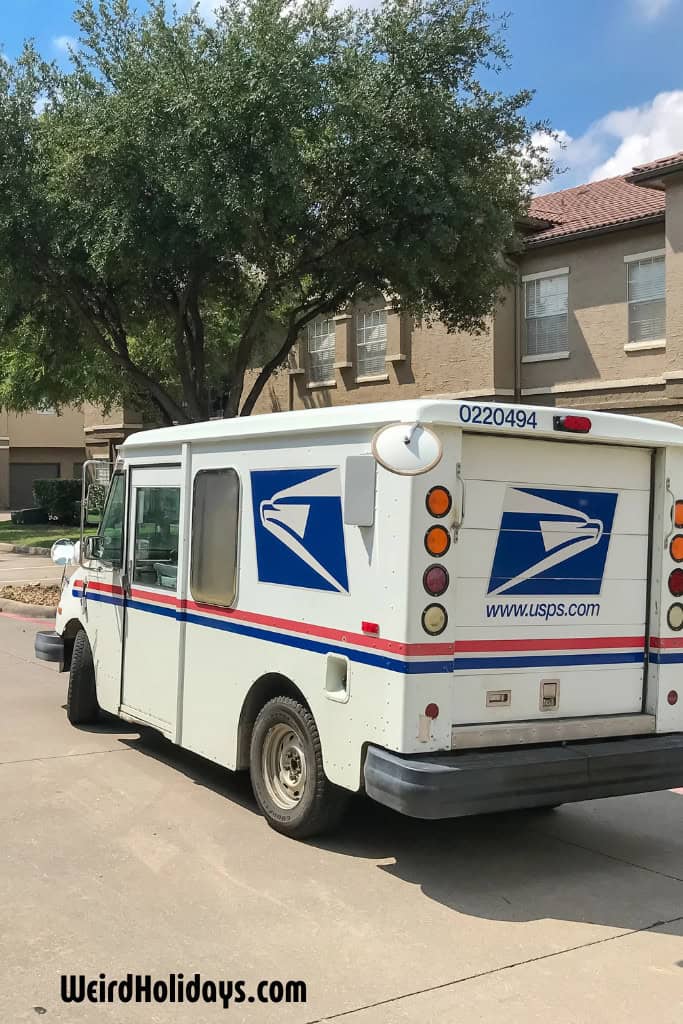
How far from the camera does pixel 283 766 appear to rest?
5766 millimetres

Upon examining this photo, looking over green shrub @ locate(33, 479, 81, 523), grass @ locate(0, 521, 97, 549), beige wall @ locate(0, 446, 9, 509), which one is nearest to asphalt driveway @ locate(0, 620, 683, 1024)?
grass @ locate(0, 521, 97, 549)

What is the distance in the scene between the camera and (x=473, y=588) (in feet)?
16.8

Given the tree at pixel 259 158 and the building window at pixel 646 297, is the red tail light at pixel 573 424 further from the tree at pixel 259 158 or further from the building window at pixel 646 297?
the building window at pixel 646 297

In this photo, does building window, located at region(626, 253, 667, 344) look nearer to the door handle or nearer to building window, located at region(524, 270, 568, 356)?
building window, located at region(524, 270, 568, 356)

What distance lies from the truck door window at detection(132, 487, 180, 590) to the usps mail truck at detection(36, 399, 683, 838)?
13.4 inches

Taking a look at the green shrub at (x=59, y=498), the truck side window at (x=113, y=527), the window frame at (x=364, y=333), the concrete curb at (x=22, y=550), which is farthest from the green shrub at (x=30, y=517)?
the truck side window at (x=113, y=527)

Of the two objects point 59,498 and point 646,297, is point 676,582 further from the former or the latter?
point 59,498

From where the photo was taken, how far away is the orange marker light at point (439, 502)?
4859 millimetres

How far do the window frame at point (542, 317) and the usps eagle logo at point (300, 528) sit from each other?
684 inches

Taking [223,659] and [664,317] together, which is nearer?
[223,659]

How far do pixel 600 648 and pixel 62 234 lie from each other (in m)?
11.2

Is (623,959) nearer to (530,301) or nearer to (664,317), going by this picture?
(664,317)

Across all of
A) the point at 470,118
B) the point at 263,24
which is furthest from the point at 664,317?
the point at 263,24

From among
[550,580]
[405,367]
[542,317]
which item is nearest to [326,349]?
[405,367]
